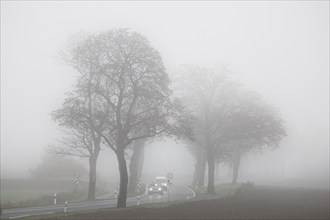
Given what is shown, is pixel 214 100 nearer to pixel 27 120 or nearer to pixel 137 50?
pixel 137 50

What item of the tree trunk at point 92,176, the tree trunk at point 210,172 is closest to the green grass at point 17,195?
the tree trunk at point 92,176

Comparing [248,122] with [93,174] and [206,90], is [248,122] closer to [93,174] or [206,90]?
[206,90]

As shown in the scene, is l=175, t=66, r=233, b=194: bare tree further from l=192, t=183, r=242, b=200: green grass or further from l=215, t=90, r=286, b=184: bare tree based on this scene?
l=192, t=183, r=242, b=200: green grass

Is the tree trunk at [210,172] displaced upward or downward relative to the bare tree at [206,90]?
downward

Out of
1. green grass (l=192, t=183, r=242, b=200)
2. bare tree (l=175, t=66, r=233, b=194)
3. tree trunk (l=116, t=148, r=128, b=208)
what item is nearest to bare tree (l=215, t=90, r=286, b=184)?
bare tree (l=175, t=66, r=233, b=194)

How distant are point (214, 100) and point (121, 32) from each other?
66.5ft

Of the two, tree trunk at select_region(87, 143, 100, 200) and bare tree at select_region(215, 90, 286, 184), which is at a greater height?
bare tree at select_region(215, 90, 286, 184)

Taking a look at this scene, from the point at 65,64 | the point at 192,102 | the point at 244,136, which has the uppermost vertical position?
the point at 65,64

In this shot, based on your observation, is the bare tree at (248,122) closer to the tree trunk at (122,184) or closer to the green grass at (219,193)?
the green grass at (219,193)

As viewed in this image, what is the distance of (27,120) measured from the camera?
148375mm

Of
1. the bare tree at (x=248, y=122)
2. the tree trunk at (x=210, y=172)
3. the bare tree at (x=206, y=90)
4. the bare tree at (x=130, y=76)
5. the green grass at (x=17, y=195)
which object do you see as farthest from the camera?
the bare tree at (x=206, y=90)

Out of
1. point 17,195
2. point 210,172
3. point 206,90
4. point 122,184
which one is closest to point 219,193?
point 210,172

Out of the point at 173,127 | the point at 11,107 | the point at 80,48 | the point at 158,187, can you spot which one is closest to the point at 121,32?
the point at 80,48

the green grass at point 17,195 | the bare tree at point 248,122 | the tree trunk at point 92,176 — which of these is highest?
the bare tree at point 248,122
